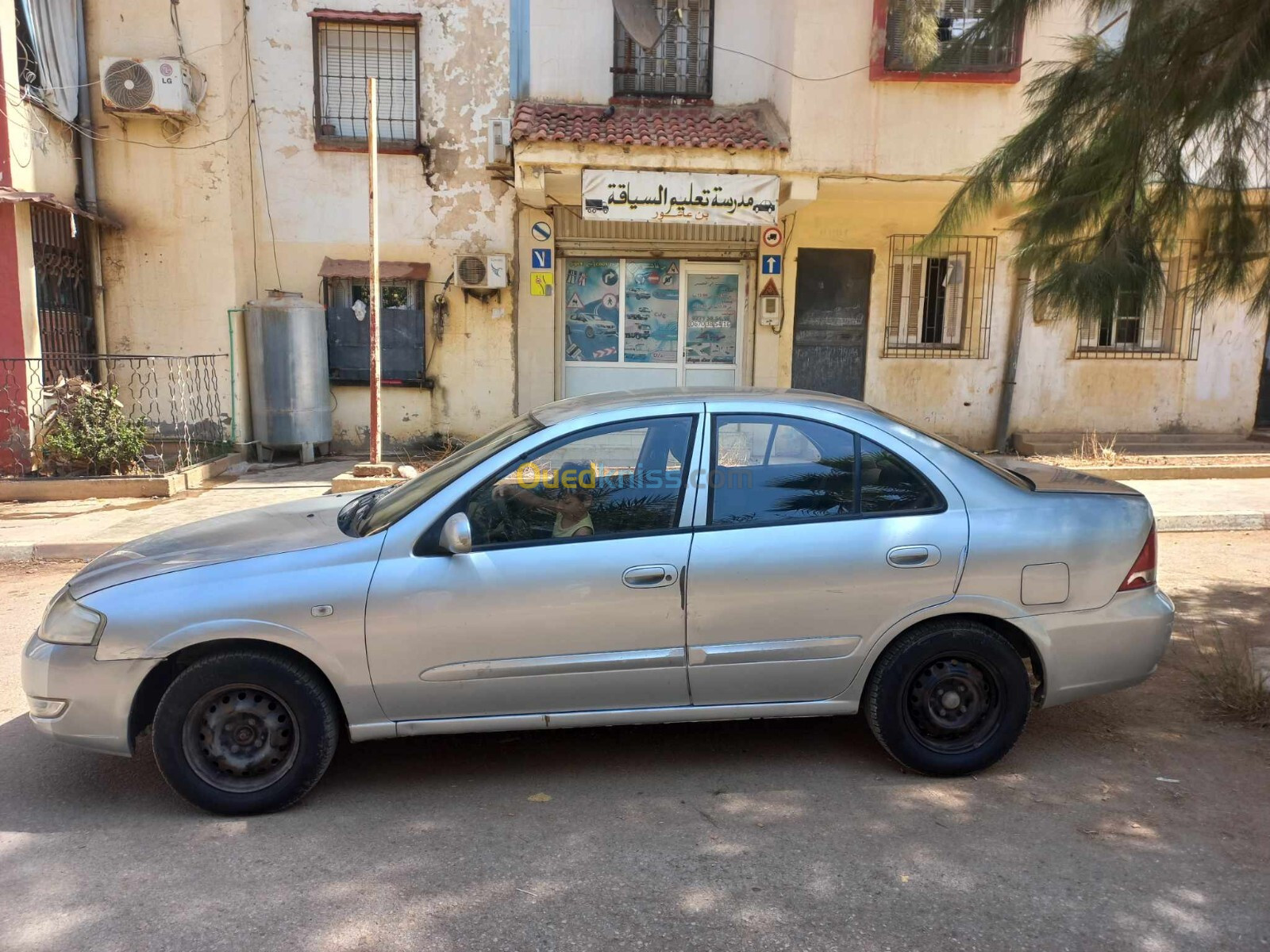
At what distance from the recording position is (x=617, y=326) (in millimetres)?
12586

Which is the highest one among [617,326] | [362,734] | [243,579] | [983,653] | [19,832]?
[617,326]

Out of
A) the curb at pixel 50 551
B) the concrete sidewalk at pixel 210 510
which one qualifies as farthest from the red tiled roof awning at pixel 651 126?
the curb at pixel 50 551

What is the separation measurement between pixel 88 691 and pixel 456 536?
147 centimetres

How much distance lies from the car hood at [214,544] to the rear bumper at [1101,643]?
2894 millimetres

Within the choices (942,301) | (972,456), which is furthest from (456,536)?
(942,301)

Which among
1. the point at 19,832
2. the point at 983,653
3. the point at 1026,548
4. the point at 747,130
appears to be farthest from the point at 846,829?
the point at 747,130

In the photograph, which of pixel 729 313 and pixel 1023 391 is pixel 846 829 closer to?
pixel 729 313

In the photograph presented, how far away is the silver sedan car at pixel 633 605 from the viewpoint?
11.3 feet

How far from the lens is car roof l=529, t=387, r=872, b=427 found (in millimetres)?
3934

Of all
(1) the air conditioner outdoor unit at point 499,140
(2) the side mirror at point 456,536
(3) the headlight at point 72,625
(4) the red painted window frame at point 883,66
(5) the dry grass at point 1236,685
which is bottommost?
(5) the dry grass at point 1236,685

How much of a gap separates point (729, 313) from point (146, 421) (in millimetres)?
7514

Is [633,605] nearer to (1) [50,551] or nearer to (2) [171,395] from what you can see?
(1) [50,551]

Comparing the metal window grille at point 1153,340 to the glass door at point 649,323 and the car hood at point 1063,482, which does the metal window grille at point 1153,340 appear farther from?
the car hood at point 1063,482

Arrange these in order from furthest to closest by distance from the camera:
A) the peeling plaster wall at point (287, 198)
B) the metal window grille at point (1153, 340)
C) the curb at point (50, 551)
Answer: the metal window grille at point (1153, 340) → the peeling plaster wall at point (287, 198) → the curb at point (50, 551)
